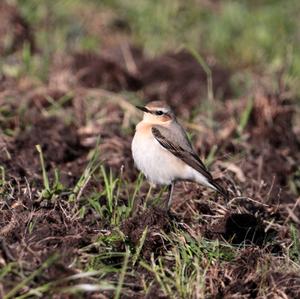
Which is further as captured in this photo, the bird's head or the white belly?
the bird's head

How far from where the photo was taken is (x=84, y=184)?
6.35m

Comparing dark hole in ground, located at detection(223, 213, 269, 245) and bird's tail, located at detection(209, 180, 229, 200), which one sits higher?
bird's tail, located at detection(209, 180, 229, 200)

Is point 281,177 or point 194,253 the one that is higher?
point 194,253

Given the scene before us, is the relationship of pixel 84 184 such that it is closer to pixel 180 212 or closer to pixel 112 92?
pixel 180 212

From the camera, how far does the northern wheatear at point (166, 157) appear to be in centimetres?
655

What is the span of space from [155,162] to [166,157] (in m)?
0.14

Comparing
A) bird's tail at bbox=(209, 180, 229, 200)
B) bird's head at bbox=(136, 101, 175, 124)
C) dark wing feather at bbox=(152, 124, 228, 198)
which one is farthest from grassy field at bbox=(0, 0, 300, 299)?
bird's head at bbox=(136, 101, 175, 124)

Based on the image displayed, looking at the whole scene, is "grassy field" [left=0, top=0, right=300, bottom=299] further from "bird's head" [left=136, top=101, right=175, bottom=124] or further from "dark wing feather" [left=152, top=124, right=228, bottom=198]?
"bird's head" [left=136, top=101, right=175, bottom=124]

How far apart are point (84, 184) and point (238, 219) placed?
4.38ft

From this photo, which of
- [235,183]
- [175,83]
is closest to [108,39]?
[175,83]

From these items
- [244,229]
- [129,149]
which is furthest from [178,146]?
[129,149]

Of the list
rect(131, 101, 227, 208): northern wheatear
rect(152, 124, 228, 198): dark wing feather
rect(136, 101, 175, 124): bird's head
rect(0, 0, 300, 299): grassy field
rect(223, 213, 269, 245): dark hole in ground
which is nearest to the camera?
rect(0, 0, 300, 299): grassy field

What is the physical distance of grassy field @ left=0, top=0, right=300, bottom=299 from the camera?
5.38 metres

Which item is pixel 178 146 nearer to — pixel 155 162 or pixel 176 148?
pixel 176 148
